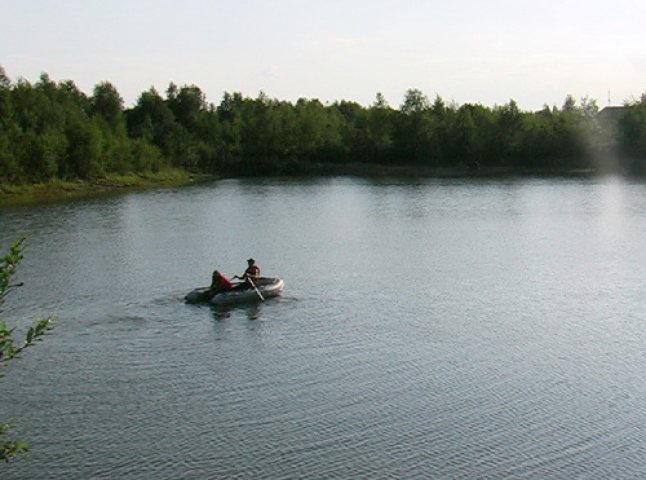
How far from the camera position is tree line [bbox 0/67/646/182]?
109062mm

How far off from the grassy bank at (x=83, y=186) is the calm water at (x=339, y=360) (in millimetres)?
27448

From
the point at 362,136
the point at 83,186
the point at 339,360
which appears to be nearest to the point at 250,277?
the point at 339,360

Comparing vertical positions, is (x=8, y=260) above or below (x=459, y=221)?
above

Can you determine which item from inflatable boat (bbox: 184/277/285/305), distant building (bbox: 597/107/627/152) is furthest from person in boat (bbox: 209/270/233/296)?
distant building (bbox: 597/107/627/152)

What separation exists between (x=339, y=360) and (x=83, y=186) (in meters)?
65.1

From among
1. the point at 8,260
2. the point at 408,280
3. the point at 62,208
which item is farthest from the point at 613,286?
the point at 62,208

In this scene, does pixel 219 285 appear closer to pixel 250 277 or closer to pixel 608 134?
pixel 250 277

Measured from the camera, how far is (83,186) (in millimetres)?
82562

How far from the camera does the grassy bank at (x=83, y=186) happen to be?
72.2 meters

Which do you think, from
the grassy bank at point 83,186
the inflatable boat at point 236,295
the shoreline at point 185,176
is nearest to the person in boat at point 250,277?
the inflatable boat at point 236,295

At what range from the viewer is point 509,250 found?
41.2m

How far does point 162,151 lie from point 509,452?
99.3 m

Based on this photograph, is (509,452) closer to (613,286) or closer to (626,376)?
(626,376)

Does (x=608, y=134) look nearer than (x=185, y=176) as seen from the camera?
No
